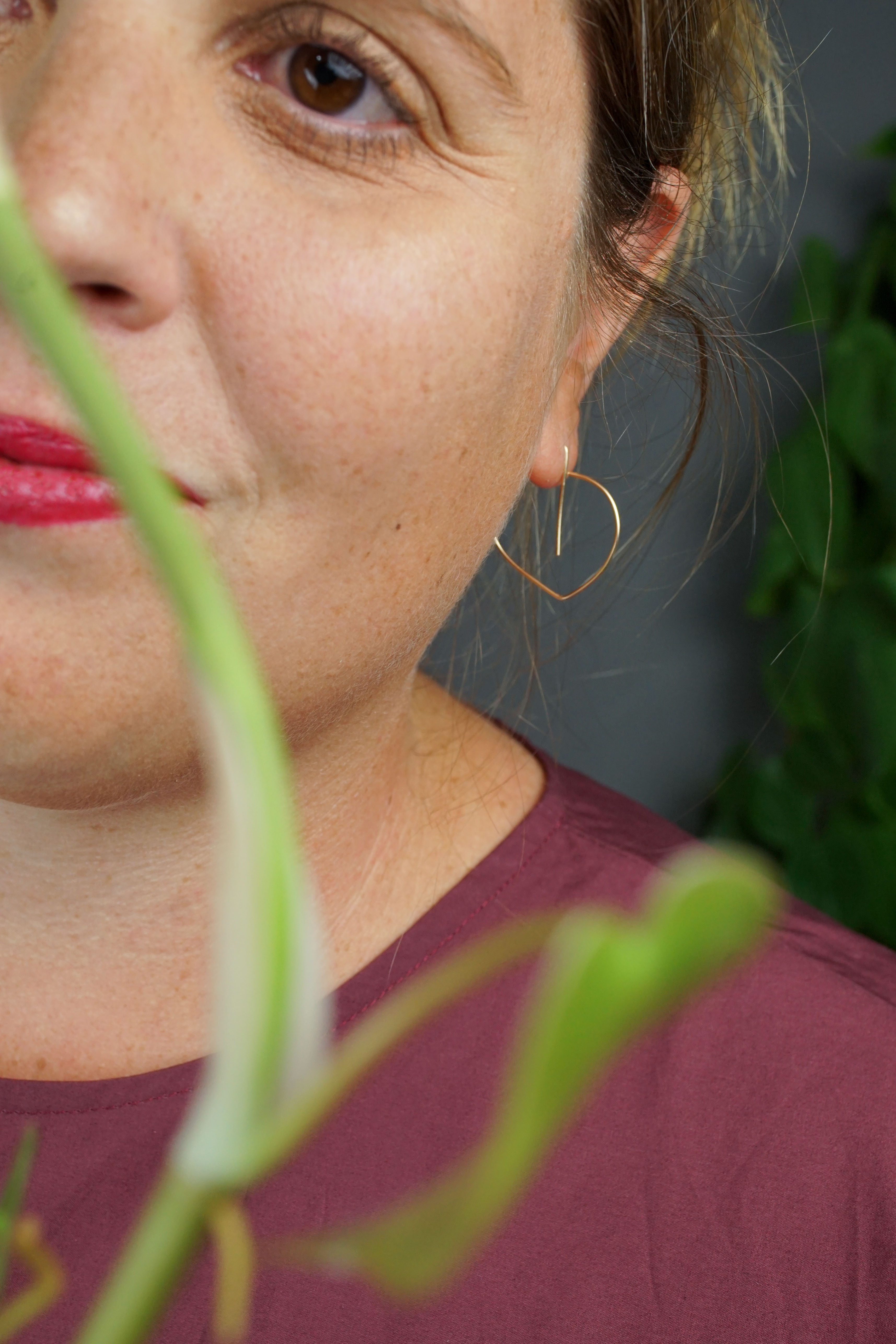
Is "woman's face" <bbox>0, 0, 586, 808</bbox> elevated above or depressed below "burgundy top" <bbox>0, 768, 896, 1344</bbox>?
above

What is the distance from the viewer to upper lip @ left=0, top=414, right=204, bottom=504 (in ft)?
1.03

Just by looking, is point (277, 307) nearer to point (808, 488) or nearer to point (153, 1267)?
point (153, 1267)

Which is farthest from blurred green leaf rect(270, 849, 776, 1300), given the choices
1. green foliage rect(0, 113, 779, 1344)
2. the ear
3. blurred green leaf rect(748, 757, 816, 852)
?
blurred green leaf rect(748, 757, 816, 852)

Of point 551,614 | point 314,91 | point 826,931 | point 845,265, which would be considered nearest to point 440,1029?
point 826,931

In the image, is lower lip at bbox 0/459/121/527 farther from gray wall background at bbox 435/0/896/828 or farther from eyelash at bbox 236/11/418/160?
gray wall background at bbox 435/0/896/828

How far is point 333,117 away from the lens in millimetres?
394

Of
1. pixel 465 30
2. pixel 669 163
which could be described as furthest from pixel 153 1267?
pixel 669 163

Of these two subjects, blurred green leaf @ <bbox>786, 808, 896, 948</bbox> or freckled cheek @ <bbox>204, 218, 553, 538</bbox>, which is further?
blurred green leaf @ <bbox>786, 808, 896, 948</bbox>

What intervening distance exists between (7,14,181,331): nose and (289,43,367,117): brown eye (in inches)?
2.8

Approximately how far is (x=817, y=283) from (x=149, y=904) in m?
0.79

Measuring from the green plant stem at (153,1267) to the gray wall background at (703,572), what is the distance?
893 millimetres

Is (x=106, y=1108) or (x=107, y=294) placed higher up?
(x=107, y=294)

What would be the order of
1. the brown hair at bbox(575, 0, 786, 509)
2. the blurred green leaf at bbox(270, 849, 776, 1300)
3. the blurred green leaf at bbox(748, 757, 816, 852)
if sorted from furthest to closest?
the blurred green leaf at bbox(748, 757, 816, 852), the brown hair at bbox(575, 0, 786, 509), the blurred green leaf at bbox(270, 849, 776, 1300)

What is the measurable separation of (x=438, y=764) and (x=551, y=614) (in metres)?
0.44
